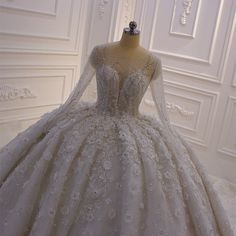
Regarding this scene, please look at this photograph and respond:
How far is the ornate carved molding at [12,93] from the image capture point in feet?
8.90

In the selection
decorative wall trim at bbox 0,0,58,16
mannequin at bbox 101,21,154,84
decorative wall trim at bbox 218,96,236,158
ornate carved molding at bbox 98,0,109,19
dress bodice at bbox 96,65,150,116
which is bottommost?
decorative wall trim at bbox 218,96,236,158

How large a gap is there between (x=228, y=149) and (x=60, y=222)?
2068 millimetres

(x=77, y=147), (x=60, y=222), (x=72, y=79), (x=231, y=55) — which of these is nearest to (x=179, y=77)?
(x=231, y=55)

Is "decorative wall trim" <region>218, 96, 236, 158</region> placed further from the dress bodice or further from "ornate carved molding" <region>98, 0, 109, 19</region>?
the dress bodice

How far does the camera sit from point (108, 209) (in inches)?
48.3

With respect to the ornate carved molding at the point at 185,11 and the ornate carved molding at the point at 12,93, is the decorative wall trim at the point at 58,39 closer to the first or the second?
the ornate carved molding at the point at 12,93

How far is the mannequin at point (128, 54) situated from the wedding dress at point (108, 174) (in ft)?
0.08

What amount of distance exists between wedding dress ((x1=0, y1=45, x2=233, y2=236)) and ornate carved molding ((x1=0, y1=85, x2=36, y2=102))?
127 centimetres

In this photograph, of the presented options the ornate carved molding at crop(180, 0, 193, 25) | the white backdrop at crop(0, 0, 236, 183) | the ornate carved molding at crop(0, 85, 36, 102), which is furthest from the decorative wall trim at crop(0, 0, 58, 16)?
the ornate carved molding at crop(180, 0, 193, 25)

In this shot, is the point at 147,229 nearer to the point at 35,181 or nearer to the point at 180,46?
the point at 35,181

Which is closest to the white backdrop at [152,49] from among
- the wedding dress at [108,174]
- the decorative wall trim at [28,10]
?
the decorative wall trim at [28,10]

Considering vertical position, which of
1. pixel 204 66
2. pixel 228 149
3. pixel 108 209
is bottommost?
pixel 228 149

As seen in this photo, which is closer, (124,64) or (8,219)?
(8,219)

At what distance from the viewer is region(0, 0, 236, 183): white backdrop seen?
9.08 feet
